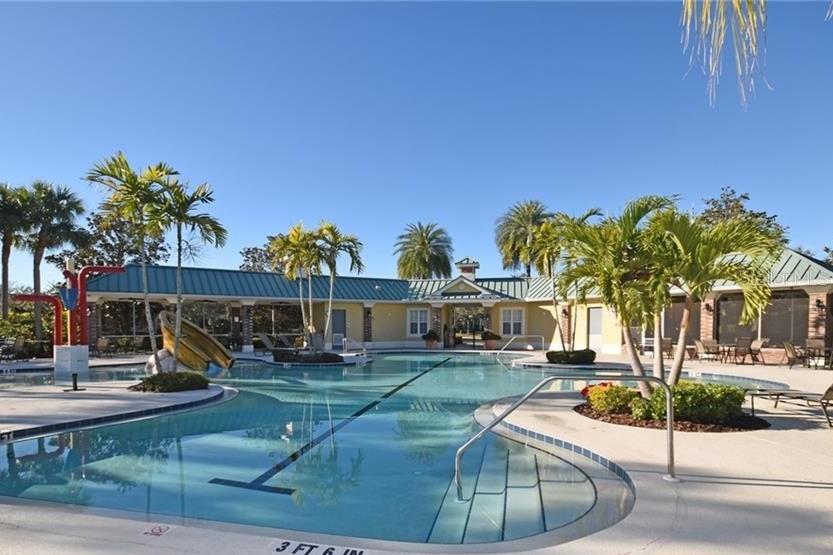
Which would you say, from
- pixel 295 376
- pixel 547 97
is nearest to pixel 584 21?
pixel 547 97

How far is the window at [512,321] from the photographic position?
29.0 metres

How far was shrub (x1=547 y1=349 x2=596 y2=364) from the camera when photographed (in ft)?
63.0

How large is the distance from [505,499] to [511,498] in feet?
0.23

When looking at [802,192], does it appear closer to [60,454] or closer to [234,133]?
[234,133]

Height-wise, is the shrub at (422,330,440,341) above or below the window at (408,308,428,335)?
below

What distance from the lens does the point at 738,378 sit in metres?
15.7

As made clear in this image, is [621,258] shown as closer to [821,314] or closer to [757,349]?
[821,314]

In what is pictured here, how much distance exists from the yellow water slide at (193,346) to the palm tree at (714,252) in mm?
14277

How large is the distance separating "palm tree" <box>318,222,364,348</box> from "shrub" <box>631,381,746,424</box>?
13.5 metres

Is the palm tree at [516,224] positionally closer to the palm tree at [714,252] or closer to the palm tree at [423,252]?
the palm tree at [423,252]

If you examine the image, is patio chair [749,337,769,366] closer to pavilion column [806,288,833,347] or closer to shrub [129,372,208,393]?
pavilion column [806,288,833,347]

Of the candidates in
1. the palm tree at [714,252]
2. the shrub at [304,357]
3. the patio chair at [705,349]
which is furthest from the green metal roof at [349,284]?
the palm tree at [714,252]

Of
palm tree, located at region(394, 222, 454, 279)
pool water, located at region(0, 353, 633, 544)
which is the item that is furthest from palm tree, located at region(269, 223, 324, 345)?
palm tree, located at region(394, 222, 454, 279)

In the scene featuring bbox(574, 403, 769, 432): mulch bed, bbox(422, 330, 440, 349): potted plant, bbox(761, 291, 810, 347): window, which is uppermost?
bbox(761, 291, 810, 347): window
